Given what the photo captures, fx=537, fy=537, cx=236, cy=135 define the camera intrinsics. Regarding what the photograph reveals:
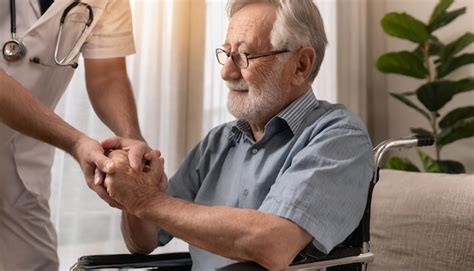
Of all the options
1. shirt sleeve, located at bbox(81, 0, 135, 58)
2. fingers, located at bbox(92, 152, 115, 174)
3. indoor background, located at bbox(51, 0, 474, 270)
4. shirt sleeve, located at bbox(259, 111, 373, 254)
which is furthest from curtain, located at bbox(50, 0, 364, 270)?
shirt sleeve, located at bbox(259, 111, 373, 254)

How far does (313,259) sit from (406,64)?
178 centimetres

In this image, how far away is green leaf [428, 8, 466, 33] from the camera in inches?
100

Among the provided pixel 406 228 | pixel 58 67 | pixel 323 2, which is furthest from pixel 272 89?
pixel 323 2

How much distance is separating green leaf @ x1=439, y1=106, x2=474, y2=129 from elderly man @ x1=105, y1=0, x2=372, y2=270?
1422 mm

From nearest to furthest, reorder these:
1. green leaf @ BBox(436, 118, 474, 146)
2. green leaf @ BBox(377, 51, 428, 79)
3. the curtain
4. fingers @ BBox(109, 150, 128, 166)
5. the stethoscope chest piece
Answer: fingers @ BBox(109, 150, 128, 166), the stethoscope chest piece, the curtain, green leaf @ BBox(436, 118, 474, 146), green leaf @ BBox(377, 51, 428, 79)

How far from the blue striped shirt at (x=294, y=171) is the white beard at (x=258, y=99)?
4cm

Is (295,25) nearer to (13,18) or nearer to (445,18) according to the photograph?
(13,18)

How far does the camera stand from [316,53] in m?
1.41

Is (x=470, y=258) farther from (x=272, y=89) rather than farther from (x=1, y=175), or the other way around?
(x=1, y=175)

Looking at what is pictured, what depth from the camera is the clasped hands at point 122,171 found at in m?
1.21

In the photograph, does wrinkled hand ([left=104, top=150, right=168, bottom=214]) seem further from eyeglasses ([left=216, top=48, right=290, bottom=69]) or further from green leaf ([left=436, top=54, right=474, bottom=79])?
green leaf ([left=436, top=54, right=474, bottom=79])

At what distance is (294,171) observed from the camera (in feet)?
3.96

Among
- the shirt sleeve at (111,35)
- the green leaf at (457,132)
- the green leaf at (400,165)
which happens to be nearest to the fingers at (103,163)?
the shirt sleeve at (111,35)

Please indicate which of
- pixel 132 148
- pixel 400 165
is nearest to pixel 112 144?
pixel 132 148
